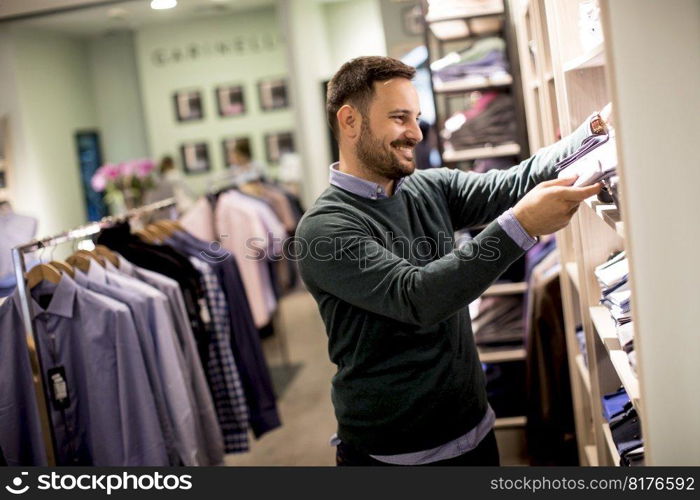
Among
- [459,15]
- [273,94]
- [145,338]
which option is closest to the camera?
[145,338]

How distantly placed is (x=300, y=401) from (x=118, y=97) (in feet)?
21.1

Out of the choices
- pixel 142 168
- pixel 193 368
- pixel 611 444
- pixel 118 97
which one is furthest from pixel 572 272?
pixel 118 97

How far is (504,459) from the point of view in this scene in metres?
3.51

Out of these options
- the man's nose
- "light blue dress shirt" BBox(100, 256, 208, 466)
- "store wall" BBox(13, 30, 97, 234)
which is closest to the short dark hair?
the man's nose

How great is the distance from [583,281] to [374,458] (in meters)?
0.90

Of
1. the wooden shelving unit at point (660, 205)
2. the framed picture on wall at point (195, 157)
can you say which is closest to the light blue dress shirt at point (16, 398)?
the wooden shelving unit at point (660, 205)

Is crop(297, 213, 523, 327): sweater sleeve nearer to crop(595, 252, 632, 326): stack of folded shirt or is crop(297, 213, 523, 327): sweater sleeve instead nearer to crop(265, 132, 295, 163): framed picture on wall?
crop(595, 252, 632, 326): stack of folded shirt

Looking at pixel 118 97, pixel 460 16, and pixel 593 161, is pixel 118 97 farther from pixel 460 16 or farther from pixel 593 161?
pixel 593 161

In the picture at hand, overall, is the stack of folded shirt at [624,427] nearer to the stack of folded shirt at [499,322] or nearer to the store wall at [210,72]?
the stack of folded shirt at [499,322]

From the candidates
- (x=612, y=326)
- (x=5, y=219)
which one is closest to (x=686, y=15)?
(x=612, y=326)

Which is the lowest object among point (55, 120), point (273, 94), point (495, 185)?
point (495, 185)

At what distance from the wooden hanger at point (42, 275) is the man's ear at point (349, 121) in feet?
3.78

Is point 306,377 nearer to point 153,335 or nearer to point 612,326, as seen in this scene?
point 153,335

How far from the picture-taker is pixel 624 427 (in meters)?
2.01
